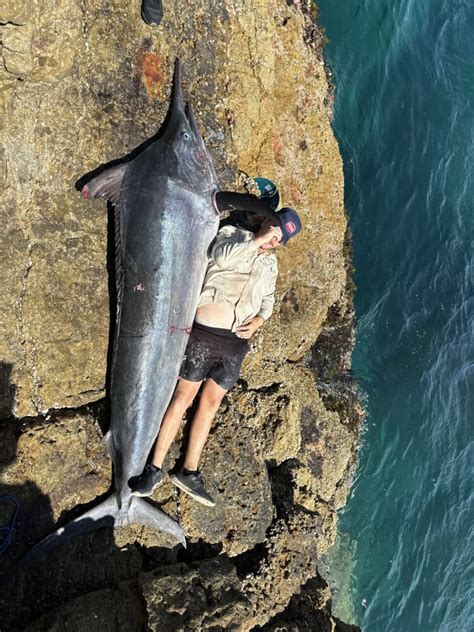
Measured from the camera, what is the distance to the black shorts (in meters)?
5.30

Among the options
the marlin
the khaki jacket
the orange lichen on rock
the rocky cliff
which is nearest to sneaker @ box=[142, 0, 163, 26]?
the rocky cliff

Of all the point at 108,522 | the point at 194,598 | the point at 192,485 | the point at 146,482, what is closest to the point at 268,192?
the point at 192,485

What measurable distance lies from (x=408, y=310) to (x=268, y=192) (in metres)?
5.44

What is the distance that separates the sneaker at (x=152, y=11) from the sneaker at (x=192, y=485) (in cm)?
485

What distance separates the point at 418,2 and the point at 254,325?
11.1 m

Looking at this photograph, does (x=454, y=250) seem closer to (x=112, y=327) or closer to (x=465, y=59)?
(x=465, y=59)

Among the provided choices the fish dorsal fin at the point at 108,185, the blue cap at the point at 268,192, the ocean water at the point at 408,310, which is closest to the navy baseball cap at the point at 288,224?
the blue cap at the point at 268,192

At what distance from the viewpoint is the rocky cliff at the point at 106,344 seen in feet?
15.3

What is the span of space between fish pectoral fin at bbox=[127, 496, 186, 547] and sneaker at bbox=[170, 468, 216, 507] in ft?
1.08

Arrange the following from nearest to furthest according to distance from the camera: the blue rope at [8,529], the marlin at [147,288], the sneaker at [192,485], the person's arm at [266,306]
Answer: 1. the blue rope at [8,529]
2. the marlin at [147,288]
3. the sneaker at [192,485]
4. the person's arm at [266,306]

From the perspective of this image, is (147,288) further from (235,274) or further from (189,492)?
(189,492)

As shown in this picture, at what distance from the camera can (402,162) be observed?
36.1 feet

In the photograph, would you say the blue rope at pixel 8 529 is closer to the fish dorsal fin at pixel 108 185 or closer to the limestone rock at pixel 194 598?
the limestone rock at pixel 194 598

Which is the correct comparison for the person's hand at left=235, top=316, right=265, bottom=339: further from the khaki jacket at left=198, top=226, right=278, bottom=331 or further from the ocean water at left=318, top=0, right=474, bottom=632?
the ocean water at left=318, top=0, right=474, bottom=632
